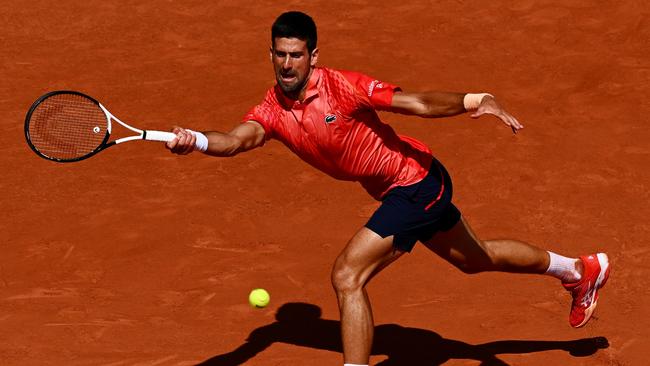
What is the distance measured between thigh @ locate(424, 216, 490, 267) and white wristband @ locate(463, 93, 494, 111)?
96 cm

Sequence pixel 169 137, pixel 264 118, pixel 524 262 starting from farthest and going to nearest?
pixel 524 262 → pixel 264 118 → pixel 169 137

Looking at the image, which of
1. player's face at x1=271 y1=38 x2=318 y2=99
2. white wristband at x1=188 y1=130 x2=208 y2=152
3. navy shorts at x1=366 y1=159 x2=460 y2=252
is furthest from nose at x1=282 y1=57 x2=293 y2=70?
navy shorts at x1=366 y1=159 x2=460 y2=252

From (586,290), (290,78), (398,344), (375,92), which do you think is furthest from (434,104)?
(398,344)

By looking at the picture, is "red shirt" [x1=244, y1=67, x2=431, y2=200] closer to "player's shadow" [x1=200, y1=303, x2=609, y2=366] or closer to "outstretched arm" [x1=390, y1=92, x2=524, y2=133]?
"outstretched arm" [x1=390, y1=92, x2=524, y2=133]

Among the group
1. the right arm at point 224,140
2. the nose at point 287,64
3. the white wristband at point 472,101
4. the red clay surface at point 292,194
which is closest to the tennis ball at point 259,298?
the red clay surface at point 292,194

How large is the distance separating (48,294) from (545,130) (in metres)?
4.96

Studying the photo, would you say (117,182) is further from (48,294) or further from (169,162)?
(48,294)

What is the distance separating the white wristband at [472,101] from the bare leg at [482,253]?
3.18 feet

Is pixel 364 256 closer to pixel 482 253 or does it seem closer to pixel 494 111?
pixel 482 253

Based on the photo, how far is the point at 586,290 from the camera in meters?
8.44

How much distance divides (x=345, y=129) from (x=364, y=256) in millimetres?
779

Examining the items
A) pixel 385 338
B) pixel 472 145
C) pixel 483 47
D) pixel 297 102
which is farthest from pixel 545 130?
pixel 297 102

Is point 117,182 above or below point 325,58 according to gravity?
below

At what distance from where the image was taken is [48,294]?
925 cm
